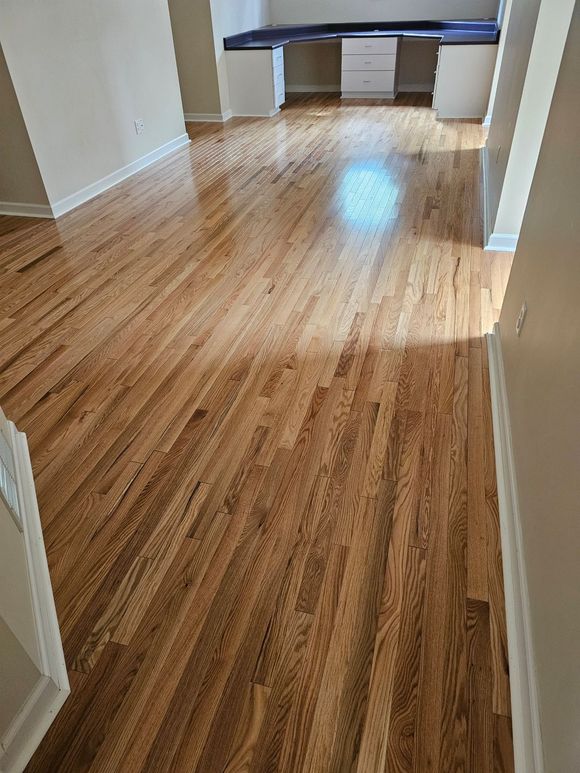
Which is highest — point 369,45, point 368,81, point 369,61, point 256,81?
point 369,45

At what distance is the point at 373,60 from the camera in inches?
259

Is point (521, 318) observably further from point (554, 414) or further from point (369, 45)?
point (369, 45)

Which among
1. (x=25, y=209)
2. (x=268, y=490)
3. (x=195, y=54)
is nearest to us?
(x=268, y=490)

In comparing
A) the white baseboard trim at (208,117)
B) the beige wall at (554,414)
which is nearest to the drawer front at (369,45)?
the white baseboard trim at (208,117)

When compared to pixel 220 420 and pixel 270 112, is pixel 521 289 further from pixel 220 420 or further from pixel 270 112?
pixel 270 112

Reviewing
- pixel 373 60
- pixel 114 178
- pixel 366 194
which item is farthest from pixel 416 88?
pixel 114 178

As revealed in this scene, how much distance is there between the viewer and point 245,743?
1.08m

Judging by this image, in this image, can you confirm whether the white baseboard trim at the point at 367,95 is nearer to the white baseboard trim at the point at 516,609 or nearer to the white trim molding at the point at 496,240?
the white trim molding at the point at 496,240

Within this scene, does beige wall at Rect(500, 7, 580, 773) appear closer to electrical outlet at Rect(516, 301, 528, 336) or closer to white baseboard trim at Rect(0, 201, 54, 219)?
electrical outlet at Rect(516, 301, 528, 336)

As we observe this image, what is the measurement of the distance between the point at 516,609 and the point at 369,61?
23.5ft

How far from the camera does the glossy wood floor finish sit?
1.12m

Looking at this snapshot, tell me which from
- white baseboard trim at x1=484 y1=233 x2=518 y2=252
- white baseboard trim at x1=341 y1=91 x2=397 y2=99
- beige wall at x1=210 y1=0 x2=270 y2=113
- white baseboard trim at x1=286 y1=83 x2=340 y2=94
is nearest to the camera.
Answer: white baseboard trim at x1=484 y1=233 x2=518 y2=252

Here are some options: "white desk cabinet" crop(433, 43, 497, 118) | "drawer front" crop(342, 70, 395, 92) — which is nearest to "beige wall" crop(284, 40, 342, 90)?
"drawer front" crop(342, 70, 395, 92)

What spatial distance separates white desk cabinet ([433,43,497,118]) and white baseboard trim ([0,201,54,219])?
14.3 ft
